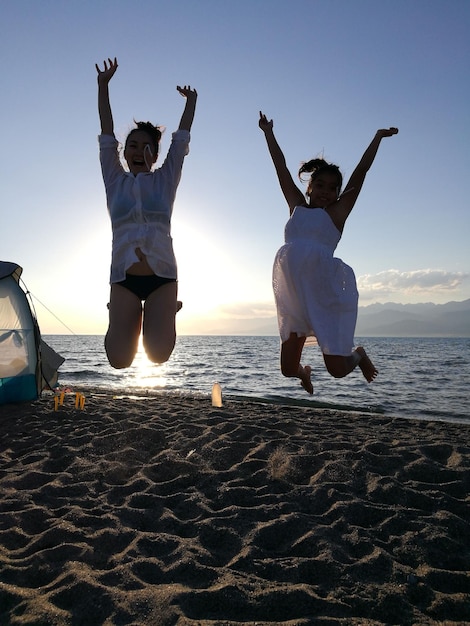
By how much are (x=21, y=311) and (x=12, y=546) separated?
7939 millimetres

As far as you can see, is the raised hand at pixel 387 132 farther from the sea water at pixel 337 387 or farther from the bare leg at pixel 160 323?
the sea water at pixel 337 387

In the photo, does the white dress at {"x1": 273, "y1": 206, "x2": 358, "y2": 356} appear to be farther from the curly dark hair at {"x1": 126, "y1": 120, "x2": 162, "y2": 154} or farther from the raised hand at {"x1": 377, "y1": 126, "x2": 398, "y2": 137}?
the curly dark hair at {"x1": 126, "y1": 120, "x2": 162, "y2": 154}

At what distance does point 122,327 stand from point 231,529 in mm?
2158

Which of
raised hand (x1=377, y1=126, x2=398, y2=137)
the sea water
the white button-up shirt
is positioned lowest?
the sea water

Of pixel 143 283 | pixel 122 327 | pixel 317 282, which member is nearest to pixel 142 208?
pixel 143 283

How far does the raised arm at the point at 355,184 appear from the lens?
4750 mm

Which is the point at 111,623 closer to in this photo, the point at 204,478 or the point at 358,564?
the point at 358,564

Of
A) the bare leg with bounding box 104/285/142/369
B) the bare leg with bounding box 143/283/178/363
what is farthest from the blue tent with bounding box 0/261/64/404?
the bare leg with bounding box 143/283/178/363

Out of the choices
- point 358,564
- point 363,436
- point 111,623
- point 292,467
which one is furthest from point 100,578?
point 363,436

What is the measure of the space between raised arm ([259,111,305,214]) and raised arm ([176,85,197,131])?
2.41 ft

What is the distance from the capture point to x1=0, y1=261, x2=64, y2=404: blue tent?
1070cm

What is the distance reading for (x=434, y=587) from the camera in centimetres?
363

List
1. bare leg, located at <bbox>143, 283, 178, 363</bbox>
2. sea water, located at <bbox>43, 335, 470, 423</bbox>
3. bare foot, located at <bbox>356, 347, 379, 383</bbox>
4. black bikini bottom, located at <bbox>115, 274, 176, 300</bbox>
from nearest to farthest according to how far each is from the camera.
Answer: bare leg, located at <bbox>143, 283, 178, 363</bbox>
black bikini bottom, located at <bbox>115, 274, 176, 300</bbox>
bare foot, located at <bbox>356, 347, 379, 383</bbox>
sea water, located at <bbox>43, 335, 470, 423</bbox>

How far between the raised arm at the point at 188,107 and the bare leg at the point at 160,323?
1.57 meters
